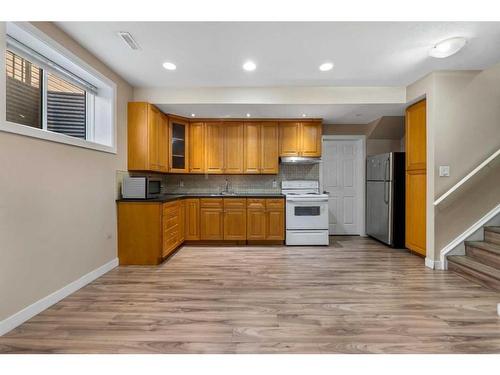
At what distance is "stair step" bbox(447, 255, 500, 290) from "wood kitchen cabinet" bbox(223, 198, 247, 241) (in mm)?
2804

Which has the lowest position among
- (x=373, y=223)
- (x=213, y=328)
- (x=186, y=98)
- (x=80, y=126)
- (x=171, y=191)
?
(x=213, y=328)

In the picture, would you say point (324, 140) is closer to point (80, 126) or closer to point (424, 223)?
point (424, 223)

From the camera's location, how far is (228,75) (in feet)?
10.9

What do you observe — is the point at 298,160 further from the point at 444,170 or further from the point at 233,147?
the point at 444,170

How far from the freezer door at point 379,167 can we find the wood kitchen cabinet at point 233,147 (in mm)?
2377

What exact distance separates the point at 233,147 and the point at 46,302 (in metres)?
3.34

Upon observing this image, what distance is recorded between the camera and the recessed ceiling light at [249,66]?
2.98 m

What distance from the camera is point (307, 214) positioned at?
14.7 ft

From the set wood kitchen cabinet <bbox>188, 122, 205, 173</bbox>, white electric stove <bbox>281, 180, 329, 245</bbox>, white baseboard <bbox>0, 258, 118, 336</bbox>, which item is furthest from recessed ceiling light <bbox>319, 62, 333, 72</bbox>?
white baseboard <bbox>0, 258, 118, 336</bbox>

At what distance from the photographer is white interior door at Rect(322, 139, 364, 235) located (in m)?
5.40

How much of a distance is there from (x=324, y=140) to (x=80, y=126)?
4.13 m

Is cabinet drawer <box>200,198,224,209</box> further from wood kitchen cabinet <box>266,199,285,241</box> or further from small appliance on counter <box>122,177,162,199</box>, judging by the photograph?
small appliance on counter <box>122,177,162,199</box>

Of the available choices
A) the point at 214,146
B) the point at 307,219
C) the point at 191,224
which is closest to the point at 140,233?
the point at 191,224

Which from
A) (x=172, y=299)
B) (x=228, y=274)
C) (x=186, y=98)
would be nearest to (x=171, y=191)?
(x=186, y=98)
